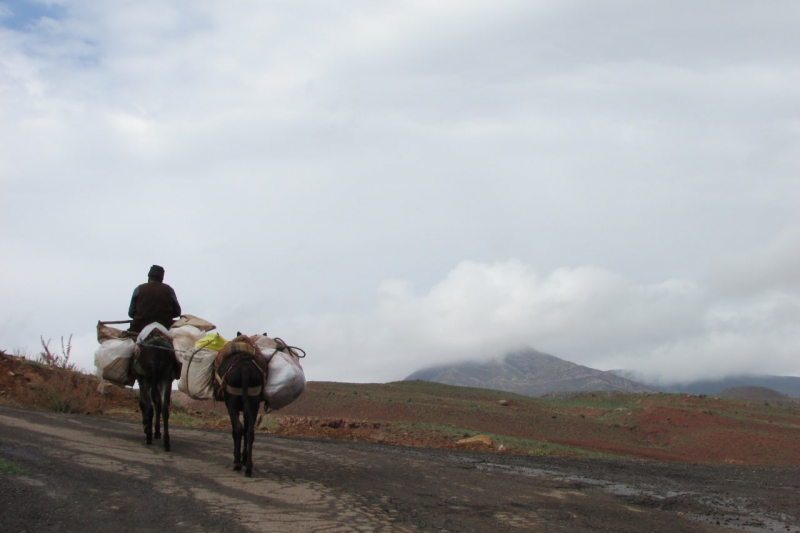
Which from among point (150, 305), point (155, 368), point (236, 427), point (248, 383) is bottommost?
point (236, 427)

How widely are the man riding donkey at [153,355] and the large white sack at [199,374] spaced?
0.35m

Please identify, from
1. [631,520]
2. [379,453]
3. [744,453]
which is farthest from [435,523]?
[744,453]

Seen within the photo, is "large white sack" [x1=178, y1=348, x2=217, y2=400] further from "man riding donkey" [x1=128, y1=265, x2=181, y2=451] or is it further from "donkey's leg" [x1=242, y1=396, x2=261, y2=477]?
"donkey's leg" [x1=242, y1=396, x2=261, y2=477]

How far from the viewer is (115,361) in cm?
1155

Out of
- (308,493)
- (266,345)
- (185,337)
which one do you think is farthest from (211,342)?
(308,493)

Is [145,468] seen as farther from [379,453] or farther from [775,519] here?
[775,519]

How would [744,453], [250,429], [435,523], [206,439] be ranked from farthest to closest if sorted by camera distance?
[744,453] → [206,439] → [250,429] → [435,523]

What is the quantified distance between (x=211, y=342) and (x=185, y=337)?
2.82 feet

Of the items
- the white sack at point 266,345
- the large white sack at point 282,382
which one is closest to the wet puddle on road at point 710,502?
the large white sack at point 282,382

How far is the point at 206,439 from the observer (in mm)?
13250

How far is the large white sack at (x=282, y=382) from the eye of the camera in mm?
9766

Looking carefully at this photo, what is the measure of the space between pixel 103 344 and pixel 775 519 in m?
11.2

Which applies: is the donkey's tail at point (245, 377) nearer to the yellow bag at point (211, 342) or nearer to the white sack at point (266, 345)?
the white sack at point (266, 345)

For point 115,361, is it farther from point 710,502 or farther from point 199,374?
point 710,502
